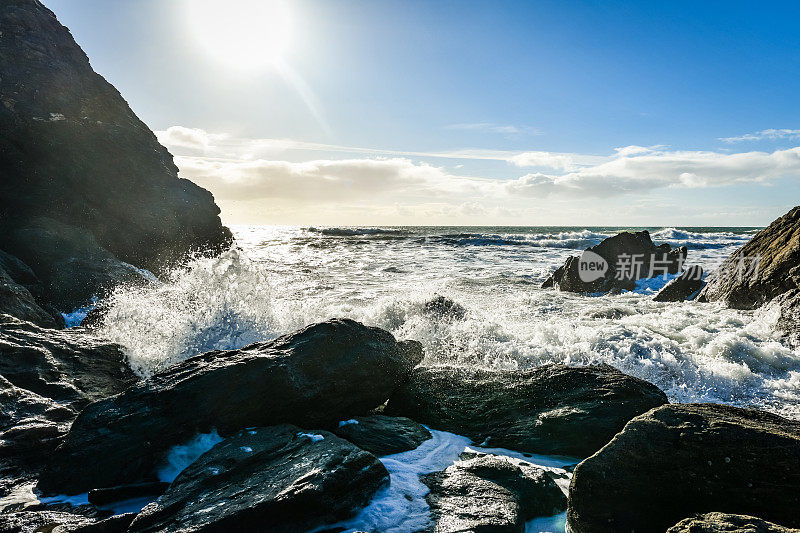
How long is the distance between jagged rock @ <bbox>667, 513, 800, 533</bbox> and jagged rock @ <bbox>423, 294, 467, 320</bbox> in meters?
6.61

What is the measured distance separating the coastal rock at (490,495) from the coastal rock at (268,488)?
0.49 meters

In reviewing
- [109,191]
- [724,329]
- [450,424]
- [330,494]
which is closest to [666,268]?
[724,329]

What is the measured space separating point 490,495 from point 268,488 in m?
1.60

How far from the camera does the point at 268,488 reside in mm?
2904

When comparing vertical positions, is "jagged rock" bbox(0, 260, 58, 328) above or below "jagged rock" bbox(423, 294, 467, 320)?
above

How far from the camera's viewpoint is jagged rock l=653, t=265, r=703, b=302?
11.6 metres

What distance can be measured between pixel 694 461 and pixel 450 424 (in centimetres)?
238

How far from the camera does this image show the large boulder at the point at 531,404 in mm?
4152

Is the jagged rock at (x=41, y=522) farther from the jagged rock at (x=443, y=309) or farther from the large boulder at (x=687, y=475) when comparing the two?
the jagged rock at (x=443, y=309)

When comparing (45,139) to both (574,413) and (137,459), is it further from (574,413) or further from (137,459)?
(574,413)

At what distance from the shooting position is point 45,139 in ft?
43.2

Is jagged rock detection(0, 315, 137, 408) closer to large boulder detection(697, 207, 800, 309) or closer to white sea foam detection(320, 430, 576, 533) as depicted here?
white sea foam detection(320, 430, 576, 533)

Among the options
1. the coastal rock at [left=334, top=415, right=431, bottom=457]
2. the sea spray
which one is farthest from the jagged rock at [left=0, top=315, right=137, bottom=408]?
the coastal rock at [left=334, top=415, right=431, bottom=457]

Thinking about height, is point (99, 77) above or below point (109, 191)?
above
